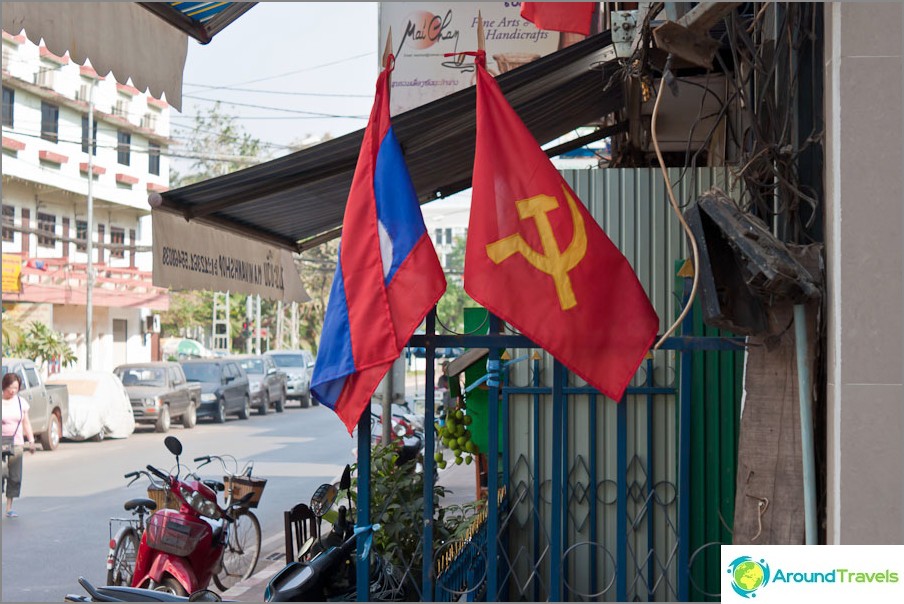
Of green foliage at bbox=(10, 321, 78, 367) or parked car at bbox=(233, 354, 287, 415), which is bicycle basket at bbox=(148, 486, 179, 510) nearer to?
parked car at bbox=(233, 354, 287, 415)

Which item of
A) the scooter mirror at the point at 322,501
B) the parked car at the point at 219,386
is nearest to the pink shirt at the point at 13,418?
the scooter mirror at the point at 322,501

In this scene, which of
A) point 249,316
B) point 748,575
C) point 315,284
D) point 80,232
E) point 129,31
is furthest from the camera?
point 315,284

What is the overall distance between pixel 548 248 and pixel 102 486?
40.8 feet

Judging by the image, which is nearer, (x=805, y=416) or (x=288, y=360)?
(x=805, y=416)

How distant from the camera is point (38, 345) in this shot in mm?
31219

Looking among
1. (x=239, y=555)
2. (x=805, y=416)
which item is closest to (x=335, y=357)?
(x=805, y=416)

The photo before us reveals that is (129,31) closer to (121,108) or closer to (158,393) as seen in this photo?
(158,393)

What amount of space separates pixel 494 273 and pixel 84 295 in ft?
112

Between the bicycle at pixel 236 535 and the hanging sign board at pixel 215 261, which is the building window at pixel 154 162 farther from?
the hanging sign board at pixel 215 261

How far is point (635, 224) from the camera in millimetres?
4848

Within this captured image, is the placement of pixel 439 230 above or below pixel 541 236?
above

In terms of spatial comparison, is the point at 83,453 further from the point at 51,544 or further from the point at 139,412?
the point at 51,544

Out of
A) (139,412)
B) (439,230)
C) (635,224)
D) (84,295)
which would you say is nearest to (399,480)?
(635,224)

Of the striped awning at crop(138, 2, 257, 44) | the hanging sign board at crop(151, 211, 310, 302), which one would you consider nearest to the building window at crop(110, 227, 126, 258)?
the hanging sign board at crop(151, 211, 310, 302)
